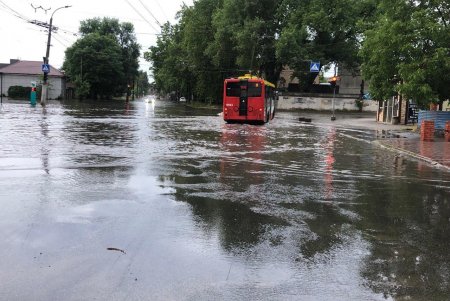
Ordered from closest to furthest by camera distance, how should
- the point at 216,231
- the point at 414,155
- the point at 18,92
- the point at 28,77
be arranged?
1. the point at 216,231
2. the point at 414,155
3. the point at 18,92
4. the point at 28,77

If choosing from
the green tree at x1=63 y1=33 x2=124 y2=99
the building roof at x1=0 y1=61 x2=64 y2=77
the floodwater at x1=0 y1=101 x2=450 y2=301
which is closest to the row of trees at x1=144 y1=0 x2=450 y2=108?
the green tree at x1=63 y1=33 x2=124 y2=99

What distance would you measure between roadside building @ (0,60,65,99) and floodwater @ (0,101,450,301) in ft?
227

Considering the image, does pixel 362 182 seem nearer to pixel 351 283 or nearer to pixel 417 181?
pixel 417 181

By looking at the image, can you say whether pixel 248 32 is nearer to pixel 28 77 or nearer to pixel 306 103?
pixel 306 103

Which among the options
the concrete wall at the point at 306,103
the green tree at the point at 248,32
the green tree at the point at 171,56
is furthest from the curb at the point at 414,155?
the green tree at the point at 171,56

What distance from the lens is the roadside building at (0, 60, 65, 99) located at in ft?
251

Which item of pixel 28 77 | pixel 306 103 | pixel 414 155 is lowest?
pixel 414 155

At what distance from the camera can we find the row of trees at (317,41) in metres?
22.4

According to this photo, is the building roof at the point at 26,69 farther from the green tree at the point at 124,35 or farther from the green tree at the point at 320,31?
the green tree at the point at 320,31

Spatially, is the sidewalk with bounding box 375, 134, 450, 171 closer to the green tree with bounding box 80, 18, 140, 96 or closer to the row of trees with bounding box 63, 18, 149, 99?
the row of trees with bounding box 63, 18, 149, 99

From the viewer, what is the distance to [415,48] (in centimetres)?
2250

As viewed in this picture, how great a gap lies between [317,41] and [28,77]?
157 ft

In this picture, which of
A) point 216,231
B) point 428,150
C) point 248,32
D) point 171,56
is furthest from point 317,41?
point 216,231

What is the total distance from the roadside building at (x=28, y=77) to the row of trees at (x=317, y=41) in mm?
18184
